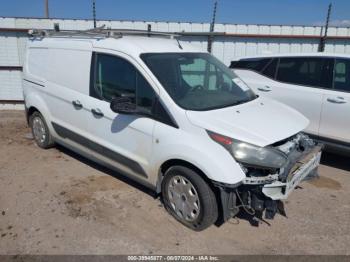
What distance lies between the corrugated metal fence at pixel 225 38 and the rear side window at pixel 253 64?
8.97ft

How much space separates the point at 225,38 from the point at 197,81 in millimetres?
5576

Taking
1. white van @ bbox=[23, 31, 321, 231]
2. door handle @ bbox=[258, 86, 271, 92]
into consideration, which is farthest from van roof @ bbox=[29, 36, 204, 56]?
door handle @ bbox=[258, 86, 271, 92]

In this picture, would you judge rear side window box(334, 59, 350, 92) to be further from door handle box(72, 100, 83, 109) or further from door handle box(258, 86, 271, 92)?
door handle box(72, 100, 83, 109)

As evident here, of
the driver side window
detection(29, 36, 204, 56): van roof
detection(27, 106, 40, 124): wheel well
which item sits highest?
detection(29, 36, 204, 56): van roof

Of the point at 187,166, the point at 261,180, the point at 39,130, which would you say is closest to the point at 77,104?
the point at 39,130

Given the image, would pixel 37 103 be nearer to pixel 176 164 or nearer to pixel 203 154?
pixel 176 164

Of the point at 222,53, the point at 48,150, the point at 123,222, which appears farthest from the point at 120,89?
the point at 222,53

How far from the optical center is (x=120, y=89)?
161 inches

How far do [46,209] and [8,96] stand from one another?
6496 mm

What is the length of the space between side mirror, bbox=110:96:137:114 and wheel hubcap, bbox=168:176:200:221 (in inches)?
35.1

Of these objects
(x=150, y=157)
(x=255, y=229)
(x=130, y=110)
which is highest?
(x=130, y=110)

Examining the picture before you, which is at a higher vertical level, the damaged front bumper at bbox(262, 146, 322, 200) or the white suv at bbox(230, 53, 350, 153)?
the white suv at bbox(230, 53, 350, 153)

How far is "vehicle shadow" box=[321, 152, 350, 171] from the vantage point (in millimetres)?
5477

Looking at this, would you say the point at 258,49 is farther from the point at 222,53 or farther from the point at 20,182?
the point at 20,182
